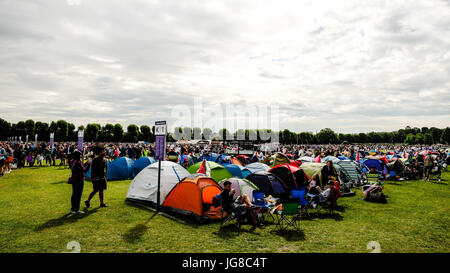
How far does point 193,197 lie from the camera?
313 inches

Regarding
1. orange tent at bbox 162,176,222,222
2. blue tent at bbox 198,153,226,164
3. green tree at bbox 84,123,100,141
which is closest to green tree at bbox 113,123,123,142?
green tree at bbox 84,123,100,141

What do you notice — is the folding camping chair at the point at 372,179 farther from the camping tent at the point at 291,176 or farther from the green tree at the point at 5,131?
the green tree at the point at 5,131

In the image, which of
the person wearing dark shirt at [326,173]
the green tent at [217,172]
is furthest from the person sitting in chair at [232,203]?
the person wearing dark shirt at [326,173]

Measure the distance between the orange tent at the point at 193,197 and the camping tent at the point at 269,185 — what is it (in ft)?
7.30

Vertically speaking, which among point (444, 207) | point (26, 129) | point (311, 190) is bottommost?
point (444, 207)

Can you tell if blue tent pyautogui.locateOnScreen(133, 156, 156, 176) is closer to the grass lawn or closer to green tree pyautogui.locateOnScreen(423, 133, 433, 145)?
the grass lawn

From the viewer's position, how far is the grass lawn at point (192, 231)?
5.88 m

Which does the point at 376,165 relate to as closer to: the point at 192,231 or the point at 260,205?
the point at 260,205

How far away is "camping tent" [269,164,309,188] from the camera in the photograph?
11.5m

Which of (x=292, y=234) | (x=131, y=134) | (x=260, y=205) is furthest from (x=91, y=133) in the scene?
(x=292, y=234)
